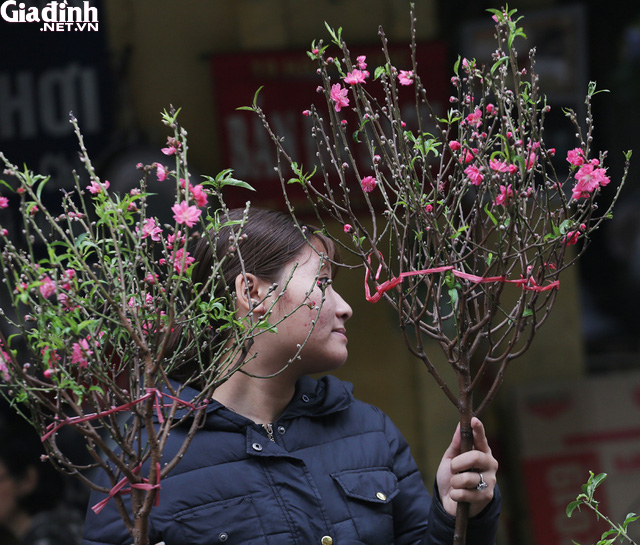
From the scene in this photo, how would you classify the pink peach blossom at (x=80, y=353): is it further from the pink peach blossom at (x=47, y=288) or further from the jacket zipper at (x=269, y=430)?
the jacket zipper at (x=269, y=430)

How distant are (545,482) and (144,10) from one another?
2.54 metres

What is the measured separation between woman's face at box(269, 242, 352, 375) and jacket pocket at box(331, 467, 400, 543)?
0.77ft

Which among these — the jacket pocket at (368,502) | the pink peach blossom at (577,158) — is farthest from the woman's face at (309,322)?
the pink peach blossom at (577,158)

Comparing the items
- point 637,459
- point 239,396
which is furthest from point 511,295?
point 239,396

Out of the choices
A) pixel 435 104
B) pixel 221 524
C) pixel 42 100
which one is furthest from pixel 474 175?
pixel 435 104

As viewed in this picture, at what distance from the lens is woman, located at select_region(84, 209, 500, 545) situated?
1.71 m

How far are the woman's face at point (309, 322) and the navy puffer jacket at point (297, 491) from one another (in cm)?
16

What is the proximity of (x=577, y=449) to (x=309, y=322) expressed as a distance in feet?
8.75

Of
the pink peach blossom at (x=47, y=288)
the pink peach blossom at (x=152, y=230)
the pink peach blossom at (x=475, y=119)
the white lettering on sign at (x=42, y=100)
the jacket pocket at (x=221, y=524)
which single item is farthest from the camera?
the white lettering on sign at (x=42, y=100)

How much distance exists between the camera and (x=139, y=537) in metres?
1.40

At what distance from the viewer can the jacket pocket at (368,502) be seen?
1813 millimetres

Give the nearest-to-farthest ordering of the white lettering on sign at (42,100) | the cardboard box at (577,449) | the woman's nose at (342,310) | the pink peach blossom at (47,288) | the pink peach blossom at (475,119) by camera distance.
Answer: the pink peach blossom at (47,288) → the pink peach blossom at (475,119) → the woman's nose at (342,310) → the white lettering on sign at (42,100) → the cardboard box at (577,449)

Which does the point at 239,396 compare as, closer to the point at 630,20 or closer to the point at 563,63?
the point at 563,63

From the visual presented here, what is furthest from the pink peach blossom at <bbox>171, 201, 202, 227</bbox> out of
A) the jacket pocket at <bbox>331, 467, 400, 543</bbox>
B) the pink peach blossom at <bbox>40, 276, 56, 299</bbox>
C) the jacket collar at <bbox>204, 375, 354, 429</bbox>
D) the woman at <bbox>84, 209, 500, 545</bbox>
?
the jacket pocket at <bbox>331, 467, 400, 543</bbox>
